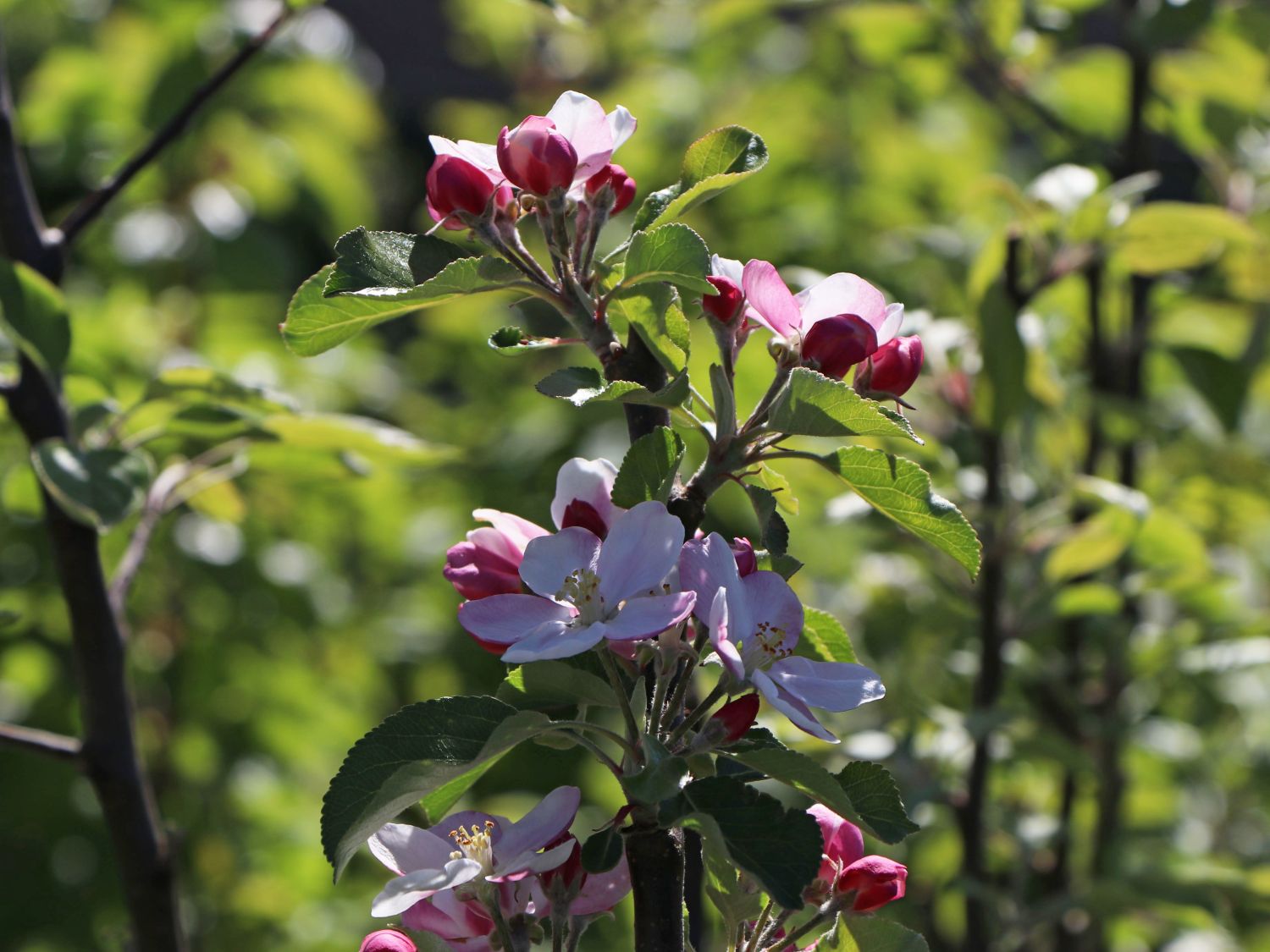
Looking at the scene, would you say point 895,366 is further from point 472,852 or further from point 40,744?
point 40,744

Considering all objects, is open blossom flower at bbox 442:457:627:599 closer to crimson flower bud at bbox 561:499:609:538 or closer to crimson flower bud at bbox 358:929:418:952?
crimson flower bud at bbox 561:499:609:538

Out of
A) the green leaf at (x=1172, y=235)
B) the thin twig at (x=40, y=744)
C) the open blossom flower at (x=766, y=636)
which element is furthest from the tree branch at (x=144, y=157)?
the green leaf at (x=1172, y=235)

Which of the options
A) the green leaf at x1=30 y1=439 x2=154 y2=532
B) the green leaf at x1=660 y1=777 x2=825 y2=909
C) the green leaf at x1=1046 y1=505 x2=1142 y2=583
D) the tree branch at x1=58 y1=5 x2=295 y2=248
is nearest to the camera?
the green leaf at x1=660 y1=777 x2=825 y2=909

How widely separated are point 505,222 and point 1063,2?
1.35 m

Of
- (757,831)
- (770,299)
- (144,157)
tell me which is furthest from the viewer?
(144,157)

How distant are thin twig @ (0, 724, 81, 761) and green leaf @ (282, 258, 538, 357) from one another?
440 mm

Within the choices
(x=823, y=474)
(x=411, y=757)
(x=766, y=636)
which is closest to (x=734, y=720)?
(x=766, y=636)

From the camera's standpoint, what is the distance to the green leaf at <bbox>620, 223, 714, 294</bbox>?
614mm

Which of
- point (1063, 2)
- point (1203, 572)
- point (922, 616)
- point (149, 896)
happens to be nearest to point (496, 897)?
point (149, 896)

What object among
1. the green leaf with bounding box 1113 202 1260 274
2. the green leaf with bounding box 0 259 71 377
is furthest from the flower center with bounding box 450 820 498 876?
the green leaf with bounding box 1113 202 1260 274

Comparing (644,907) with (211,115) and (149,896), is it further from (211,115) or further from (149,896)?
(211,115)

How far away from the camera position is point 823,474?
4.44 ft

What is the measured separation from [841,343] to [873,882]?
0.25 metres

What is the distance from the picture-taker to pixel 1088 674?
1717 millimetres
